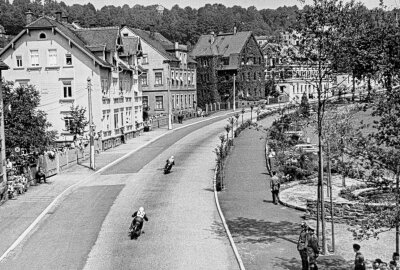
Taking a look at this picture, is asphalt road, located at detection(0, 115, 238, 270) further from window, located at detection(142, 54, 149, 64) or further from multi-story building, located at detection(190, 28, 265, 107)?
multi-story building, located at detection(190, 28, 265, 107)

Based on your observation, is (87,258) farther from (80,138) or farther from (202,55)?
(202,55)

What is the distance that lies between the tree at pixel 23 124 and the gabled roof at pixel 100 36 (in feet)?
52.3

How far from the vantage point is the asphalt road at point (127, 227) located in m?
21.9

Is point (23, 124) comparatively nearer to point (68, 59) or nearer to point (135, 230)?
point (68, 59)

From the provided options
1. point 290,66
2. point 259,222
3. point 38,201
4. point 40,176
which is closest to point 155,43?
point 40,176

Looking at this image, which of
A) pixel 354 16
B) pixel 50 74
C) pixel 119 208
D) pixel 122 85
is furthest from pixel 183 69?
pixel 354 16

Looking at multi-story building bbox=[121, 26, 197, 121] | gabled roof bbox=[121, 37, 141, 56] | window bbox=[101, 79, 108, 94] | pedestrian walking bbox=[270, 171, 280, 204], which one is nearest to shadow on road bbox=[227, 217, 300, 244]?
pedestrian walking bbox=[270, 171, 280, 204]

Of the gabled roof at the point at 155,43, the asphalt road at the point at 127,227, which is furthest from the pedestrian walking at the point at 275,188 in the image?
the gabled roof at the point at 155,43

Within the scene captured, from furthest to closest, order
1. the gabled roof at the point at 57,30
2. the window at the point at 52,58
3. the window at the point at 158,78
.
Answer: the window at the point at 158,78, the window at the point at 52,58, the gabled roof at the point at 57,30

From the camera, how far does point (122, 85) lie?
2451 inches

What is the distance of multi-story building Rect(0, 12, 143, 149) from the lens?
54.6 m

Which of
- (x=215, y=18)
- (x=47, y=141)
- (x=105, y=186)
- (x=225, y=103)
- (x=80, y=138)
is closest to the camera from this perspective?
(x=105, y=186)

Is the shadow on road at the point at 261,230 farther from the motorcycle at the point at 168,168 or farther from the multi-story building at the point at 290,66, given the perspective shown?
the motorcycle at the point at 168,168

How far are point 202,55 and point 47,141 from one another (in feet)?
210
